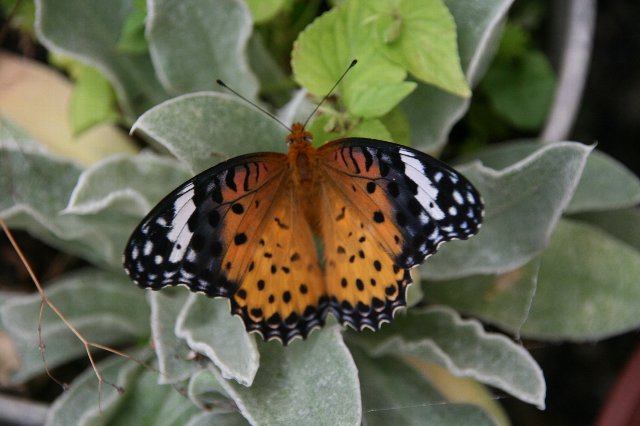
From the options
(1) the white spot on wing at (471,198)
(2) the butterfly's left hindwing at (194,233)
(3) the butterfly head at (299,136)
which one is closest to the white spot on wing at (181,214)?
(2) the butterfly's left hindwing at (194,233)

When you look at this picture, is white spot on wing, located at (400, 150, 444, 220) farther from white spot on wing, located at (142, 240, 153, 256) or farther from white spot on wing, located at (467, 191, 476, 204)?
white spot on wing, located at (142, 240, 153, 256)

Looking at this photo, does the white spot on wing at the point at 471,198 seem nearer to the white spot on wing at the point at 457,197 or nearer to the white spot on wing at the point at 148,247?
the white spot on wing at the point at 457,197

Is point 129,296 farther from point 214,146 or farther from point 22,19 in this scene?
point 22,19

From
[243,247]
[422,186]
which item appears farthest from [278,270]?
[422,186]

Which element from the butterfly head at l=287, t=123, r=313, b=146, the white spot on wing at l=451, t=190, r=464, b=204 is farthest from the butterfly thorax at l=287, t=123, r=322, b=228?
the white spot on wing at l=451, t=190, r=464, b=204

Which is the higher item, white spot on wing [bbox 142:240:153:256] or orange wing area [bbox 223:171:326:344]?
white spot on wing [bbox 142:240:153:256]

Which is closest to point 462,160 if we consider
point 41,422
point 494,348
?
point 494,348
